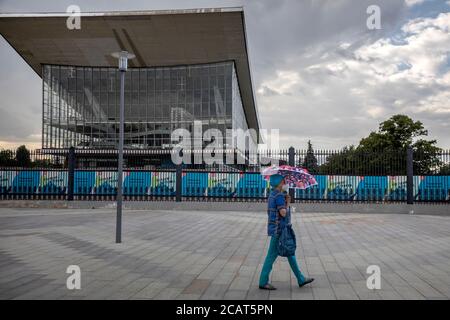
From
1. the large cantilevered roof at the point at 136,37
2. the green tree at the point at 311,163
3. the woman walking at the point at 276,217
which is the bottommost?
the woman walking at the point at 276,217

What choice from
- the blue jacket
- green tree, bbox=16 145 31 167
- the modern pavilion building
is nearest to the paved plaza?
the blue jacket

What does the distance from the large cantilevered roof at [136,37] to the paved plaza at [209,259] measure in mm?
34252

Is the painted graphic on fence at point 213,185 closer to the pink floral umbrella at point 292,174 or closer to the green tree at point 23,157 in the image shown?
the green tree at point 23,157

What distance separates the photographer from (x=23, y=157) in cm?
1911

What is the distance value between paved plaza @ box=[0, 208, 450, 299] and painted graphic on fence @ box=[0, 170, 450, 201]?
420 centimetres

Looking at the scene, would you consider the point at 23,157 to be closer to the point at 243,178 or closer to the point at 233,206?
the point at 233,206

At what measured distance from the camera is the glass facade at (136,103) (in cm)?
4841

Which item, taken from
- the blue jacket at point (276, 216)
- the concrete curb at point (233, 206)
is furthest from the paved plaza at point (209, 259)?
the concrete curb at point (233, 206)

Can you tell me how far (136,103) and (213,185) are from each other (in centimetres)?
3474

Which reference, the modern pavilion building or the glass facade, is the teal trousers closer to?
the modern pavilion building

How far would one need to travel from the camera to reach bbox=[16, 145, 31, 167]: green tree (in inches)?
743

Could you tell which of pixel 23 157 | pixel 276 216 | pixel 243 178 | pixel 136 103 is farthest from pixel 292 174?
pixel 136 103
